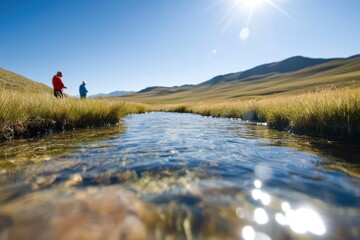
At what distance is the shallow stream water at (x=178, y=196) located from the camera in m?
2.65

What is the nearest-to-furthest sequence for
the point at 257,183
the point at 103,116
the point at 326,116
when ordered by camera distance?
1. the point at 257,183
2. the point at 326,116
3. the point at 103,116

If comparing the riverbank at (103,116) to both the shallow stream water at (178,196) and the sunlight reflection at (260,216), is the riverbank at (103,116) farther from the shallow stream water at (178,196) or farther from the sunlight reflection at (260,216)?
the sunlight reflection at (260,216)

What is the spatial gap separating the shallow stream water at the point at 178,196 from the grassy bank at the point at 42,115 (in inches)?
105

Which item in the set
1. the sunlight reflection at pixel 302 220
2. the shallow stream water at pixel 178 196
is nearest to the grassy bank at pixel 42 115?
the shallow stream water at pixel 178 196

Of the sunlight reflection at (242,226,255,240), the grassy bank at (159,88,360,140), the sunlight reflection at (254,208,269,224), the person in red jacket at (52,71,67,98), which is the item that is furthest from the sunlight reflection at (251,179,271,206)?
the person in red jacket at (52,71,67,98)

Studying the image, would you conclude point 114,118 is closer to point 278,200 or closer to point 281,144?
point 281,144

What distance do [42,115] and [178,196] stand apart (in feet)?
29.2

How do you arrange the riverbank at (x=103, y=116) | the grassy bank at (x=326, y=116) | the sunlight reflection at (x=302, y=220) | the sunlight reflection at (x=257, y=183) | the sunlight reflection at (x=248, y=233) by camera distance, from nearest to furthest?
the sunlight reflection at (x=248, y=233) → the sunlight reflection at (x=302, y=220) → the sunlight reflection at (x=257, y=183) → the grassy bank at (x=326, y=116) → the riverbank at (x=103, y=116)

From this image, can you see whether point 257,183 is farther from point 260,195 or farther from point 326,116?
point 326,116

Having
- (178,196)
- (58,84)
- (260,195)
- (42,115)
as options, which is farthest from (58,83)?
(260,195)

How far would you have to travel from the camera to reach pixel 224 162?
541 centimetres

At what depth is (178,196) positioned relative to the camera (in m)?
3.50

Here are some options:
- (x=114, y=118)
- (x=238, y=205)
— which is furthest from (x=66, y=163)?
(x=114, y=118)

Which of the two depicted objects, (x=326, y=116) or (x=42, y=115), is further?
(x=42, y=115)
